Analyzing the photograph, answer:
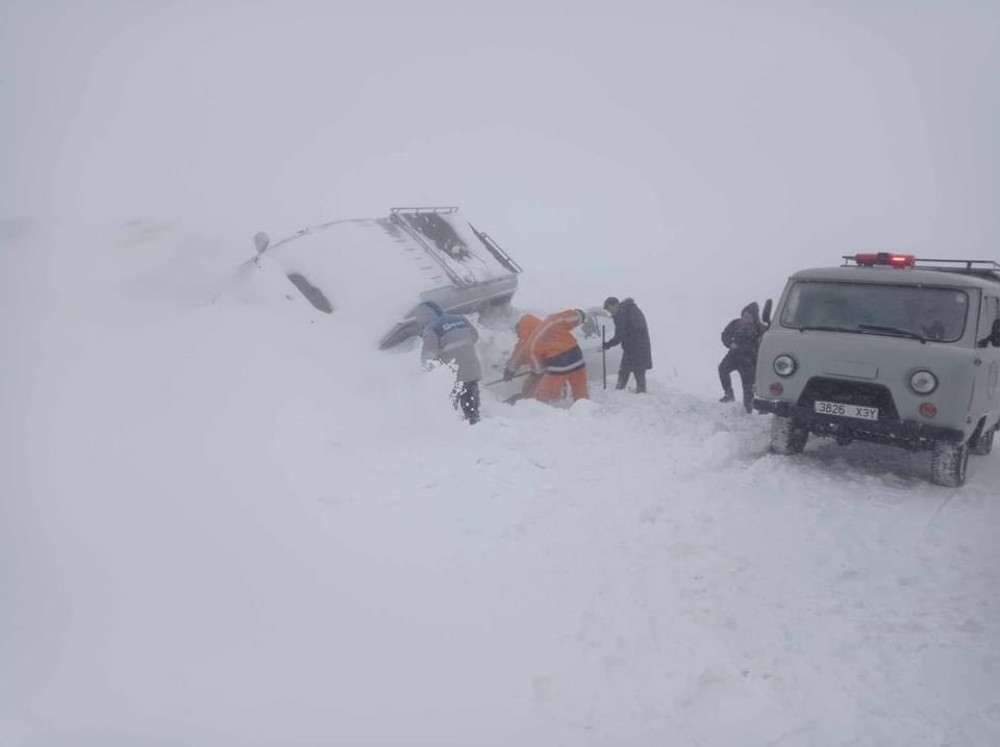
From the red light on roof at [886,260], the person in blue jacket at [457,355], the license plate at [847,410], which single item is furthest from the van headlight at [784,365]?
the person in blue jacket at [457,355]

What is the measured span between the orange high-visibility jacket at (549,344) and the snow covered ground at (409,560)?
2.74 ft

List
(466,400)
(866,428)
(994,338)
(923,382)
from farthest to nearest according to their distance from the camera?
(466,400) → (994,338) → (866,428) → (923,382)

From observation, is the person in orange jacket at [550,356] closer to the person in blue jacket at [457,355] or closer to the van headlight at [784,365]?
the person in blue jacket at [457,355]

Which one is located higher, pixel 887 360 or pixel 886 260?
pixel 886 260

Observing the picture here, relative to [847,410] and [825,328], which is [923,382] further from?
[825,328]

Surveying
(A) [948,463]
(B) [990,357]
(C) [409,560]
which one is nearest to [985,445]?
(B) [990,357]

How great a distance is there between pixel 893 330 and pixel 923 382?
Answer: 0.58 meters

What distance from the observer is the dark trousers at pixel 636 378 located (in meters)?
9.95

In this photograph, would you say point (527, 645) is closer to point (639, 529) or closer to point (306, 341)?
point (639, 529)

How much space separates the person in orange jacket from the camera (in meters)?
8.55

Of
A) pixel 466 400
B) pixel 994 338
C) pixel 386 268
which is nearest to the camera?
pixel 994 338

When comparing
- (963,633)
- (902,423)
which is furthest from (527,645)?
(902,423)

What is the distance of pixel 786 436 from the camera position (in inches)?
284

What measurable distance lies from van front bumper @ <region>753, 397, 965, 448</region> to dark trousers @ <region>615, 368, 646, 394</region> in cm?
290
